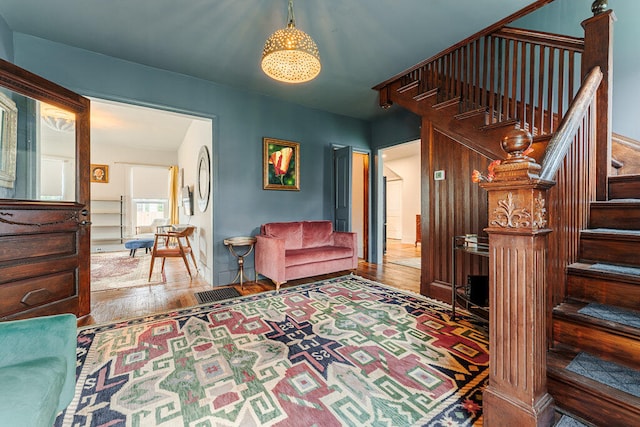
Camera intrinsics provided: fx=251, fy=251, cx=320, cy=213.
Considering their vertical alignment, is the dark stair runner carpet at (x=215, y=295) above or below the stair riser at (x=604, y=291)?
below

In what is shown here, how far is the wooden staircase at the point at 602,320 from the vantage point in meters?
1.00

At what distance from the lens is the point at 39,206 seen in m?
Answer: 2.15

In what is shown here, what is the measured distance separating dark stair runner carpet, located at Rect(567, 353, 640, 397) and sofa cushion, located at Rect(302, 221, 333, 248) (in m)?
3.18

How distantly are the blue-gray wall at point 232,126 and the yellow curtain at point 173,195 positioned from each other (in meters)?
3.98

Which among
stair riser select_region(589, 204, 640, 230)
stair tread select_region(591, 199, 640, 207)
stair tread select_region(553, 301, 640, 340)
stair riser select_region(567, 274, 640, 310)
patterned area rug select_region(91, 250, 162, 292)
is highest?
stair tread select_region(591, 199, 640, 207)

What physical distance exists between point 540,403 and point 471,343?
977 mm

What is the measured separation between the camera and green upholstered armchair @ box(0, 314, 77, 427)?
77 centimetres

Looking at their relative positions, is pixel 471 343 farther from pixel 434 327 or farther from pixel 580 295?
pixel 580 295

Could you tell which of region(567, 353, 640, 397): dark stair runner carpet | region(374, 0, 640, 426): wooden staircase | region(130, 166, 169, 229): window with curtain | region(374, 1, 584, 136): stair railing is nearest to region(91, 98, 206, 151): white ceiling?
region(130, 166, 169, 229): window with curtain

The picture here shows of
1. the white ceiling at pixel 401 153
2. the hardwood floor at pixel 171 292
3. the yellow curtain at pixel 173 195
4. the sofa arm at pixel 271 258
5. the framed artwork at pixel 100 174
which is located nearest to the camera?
the hardwood floor at pixel 171 292

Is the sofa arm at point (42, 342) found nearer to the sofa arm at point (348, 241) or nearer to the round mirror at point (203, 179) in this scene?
the round mirror at point (203, 179)

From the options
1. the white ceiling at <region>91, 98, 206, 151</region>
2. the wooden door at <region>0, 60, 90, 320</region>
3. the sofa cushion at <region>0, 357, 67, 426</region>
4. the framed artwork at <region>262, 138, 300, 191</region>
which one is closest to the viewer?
the sofa cushion at <region>0, 357, 67, 426</region>

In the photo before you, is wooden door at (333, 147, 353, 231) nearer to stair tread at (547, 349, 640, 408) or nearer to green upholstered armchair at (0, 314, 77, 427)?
stair tread at (547, 349, 640, 408)

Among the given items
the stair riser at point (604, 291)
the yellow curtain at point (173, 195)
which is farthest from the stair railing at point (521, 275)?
the yellow curtain at point (173, 195)
